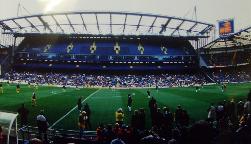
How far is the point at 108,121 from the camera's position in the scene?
18.0m

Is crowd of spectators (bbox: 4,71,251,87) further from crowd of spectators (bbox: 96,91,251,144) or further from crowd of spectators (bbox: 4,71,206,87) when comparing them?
crowd of spectators (bbox: 96,91,251,144)

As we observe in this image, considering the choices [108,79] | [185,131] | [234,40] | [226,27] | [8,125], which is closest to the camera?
[185,131]

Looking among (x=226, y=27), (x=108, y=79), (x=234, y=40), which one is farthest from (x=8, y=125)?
(x=108, y=79)

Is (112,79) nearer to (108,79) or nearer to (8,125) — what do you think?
(108,79)

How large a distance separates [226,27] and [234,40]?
17.5 feet

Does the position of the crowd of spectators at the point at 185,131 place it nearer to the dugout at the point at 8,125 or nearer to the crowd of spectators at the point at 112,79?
the dugout at the point at 8,125

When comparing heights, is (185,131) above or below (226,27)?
below

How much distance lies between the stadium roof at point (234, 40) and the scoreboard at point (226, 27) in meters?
1.07

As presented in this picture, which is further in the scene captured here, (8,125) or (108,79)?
(108,79)

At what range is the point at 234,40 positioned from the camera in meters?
44.4

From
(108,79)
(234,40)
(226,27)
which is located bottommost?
(108,79)

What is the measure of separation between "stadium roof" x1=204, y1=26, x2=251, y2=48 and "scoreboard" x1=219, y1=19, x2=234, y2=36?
3.50 ft

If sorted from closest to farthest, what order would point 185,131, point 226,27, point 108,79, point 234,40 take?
point 185,131 < point 234,40 < point 226,27 < point 108,79

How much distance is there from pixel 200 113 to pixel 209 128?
13553mm
